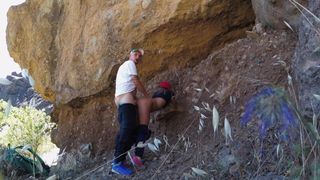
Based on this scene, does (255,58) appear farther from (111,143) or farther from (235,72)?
(111,143)

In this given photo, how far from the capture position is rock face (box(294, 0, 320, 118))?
173 inches

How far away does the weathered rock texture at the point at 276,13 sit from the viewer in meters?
6.54

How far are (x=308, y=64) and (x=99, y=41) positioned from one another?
4.80 metres

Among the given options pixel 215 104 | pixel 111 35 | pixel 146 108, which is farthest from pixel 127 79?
pixel 111 35

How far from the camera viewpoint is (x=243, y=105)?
654 cm

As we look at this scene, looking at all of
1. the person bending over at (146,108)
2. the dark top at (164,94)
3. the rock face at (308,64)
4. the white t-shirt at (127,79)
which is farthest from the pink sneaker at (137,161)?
the rock face at (308,64)

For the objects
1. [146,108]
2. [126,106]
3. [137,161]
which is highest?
[126,106]

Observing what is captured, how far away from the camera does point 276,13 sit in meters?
6.86

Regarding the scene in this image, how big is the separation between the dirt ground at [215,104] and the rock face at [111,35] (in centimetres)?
36

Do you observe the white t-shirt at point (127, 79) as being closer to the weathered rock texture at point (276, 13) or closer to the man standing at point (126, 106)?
the man standing at point (126, 106)

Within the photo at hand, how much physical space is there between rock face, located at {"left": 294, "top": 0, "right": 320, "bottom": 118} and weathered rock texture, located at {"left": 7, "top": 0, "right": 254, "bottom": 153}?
2.99 metres

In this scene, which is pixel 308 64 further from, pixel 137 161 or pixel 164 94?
pixel 164 94

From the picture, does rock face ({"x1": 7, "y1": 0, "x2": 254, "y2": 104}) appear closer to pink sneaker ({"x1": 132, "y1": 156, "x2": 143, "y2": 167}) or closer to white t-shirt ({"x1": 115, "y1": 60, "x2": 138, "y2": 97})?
white t-shirt ({"x1": 115, "y1": 60, "x2": 138, "y2": 97})

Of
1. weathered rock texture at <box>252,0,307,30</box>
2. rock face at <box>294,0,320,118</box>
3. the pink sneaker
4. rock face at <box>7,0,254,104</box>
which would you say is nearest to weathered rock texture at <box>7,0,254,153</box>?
rock face at <box>7,0,254,104</box>
